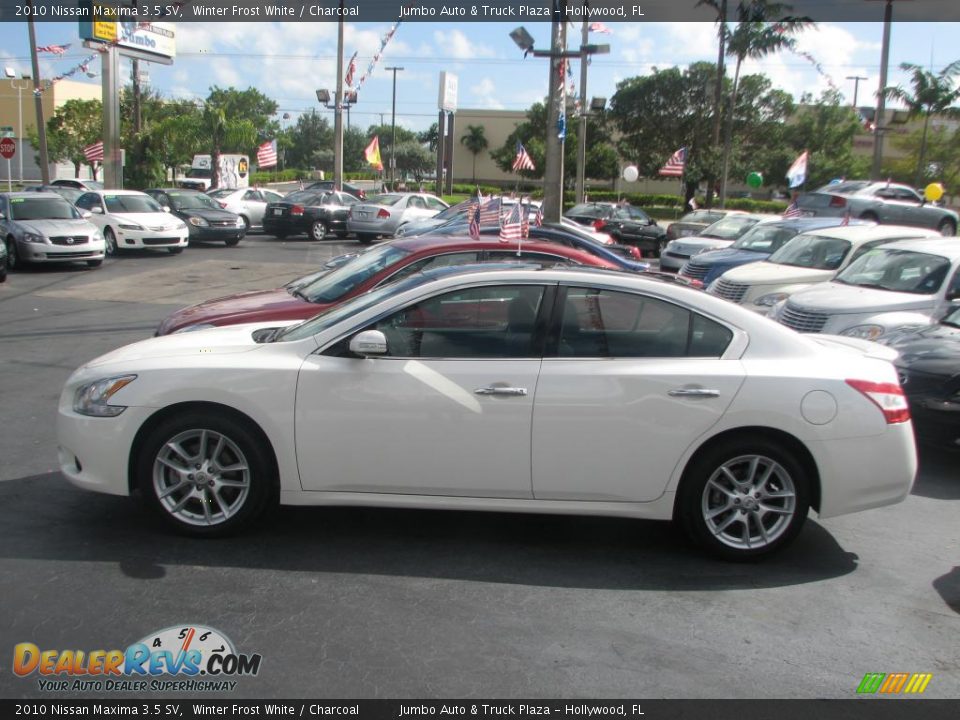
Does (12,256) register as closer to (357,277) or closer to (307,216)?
(307,216)

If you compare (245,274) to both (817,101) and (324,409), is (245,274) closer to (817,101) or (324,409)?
(324,409)

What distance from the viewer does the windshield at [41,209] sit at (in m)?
19.1

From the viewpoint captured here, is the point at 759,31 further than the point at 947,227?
Yes

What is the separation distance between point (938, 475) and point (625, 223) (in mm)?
19959

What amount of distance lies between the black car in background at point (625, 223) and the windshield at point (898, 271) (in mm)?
14985

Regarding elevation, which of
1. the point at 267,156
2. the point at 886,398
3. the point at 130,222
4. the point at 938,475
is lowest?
the point at 938,475

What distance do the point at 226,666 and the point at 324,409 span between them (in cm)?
151

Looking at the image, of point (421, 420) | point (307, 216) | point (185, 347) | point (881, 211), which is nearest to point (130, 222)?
point (307, 216)

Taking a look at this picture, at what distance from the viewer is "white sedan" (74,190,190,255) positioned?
71.1ft

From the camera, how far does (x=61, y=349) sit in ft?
35.0

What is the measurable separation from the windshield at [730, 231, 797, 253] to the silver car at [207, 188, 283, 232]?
60.9 ft

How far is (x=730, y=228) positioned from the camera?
20766 mm

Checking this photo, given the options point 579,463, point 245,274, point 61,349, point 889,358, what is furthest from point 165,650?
point 245,274

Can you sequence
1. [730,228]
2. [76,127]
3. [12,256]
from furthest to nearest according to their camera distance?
[76,127] < [730,228] < [12,256]
